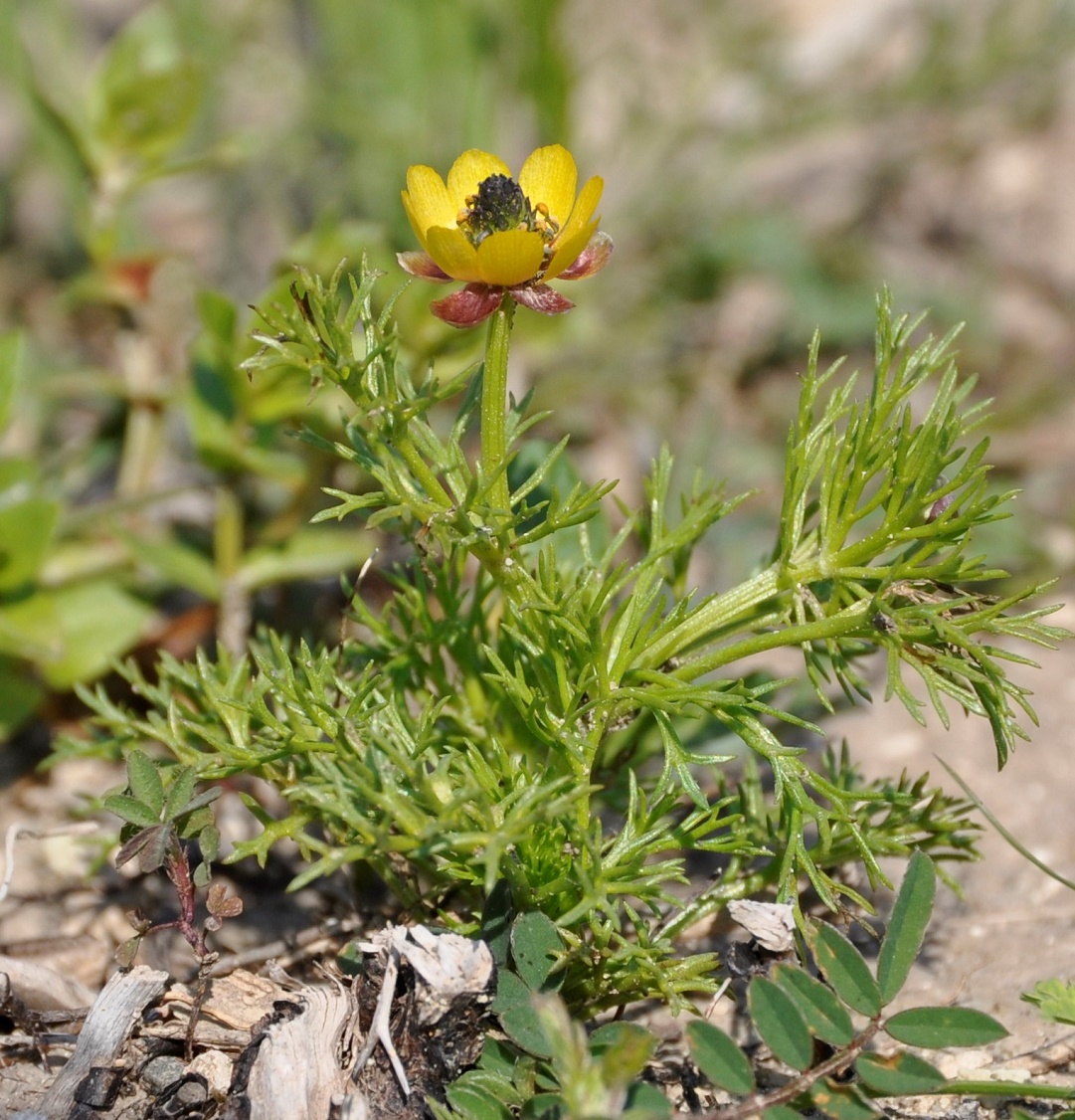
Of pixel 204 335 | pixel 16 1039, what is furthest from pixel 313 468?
pixel 16 1039

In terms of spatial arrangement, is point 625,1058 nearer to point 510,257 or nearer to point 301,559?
point 510,257

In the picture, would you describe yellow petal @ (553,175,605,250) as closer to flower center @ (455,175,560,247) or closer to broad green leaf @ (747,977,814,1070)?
flower center @ (455,175,560,247)

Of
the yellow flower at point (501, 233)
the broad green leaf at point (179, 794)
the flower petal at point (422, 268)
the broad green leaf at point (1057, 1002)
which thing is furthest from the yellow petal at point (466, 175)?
the broad green leaf at point (1057, 1002)

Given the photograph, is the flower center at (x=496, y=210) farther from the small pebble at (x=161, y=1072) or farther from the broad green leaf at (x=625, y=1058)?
the small pebble at (x=161, y=1072)

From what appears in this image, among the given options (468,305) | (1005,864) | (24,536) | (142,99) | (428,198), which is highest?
(142,99)

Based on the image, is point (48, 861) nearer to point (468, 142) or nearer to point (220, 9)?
point (468, 142)

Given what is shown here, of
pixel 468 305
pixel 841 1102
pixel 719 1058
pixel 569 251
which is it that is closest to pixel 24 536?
pixel 468 305
